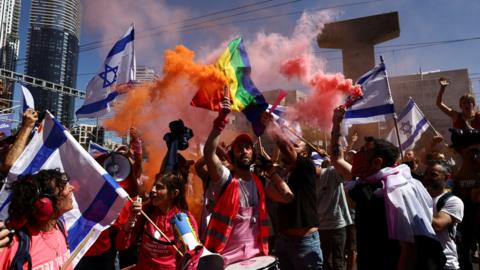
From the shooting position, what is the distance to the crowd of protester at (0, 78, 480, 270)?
2486 millimetres

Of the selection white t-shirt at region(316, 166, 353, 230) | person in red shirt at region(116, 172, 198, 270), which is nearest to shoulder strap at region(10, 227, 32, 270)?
person in red shirt at region(116, 172, 198, 270)

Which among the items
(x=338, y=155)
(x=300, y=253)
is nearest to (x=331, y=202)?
(x=338, y=155)

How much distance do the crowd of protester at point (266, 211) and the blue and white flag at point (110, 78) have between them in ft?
9.85

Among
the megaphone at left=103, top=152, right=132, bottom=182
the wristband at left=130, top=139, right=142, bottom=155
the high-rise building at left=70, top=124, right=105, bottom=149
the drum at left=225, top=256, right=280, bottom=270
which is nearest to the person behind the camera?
the drum at left=225, top=256, right=280, bottom=270

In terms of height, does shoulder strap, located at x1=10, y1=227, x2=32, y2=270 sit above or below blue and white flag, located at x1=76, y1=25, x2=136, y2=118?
below

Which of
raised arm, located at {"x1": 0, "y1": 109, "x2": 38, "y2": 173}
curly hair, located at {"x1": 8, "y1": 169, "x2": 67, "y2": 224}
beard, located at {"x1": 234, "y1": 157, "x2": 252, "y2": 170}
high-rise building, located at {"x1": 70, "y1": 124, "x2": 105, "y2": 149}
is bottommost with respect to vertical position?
curly hair, located at {"x1": 8, "y1": 169, "x2": 67, "y2": 224}

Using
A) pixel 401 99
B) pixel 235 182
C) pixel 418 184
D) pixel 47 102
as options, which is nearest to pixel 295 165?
pixel 235 182

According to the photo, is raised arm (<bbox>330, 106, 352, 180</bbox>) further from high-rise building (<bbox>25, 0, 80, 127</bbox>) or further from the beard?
high-rise building (<bbox>25, 0, 80, 127</bbox>)

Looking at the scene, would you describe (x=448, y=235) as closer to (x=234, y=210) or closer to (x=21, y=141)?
(x=234, y=210)

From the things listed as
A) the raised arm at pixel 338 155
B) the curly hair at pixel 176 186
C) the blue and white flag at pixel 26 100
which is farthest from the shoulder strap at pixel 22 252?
the blue and white flag at pixel 26 100

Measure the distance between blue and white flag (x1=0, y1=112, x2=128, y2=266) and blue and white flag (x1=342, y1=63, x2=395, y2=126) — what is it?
487 centimetres

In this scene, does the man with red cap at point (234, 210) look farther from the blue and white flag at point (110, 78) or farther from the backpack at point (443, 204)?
the blue and white flag at point (110, 78)

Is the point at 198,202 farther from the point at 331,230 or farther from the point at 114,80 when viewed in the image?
the point at 114,80

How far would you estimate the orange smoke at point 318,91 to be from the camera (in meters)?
6.45
